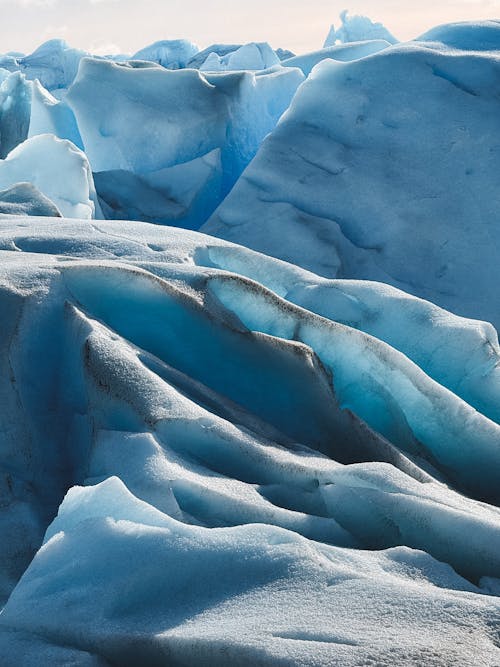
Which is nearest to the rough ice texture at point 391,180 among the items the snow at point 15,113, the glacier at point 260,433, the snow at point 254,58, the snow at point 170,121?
the glacier at point 260,433

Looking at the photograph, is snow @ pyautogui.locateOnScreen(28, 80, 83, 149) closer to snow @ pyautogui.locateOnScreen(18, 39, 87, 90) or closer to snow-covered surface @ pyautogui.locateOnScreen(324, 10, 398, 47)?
snow-covered surface @ pyautogui.locateOnScreen(324, 10, 398, 47)

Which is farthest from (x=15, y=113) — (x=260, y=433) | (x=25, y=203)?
(x=260, y=433)

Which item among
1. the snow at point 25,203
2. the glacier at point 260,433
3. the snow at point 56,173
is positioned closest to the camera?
the glacier at point 260,433

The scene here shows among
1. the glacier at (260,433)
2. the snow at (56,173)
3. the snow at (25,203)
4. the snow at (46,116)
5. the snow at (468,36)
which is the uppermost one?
the snow at (468,36)

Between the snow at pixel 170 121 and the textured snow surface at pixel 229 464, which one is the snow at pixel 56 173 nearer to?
the snow at pixel 170 121

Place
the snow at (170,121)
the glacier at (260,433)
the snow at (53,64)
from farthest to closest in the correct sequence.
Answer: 1. the snow at (53,64)
2. the snow at (170,121)
3. the glacier at (260,433)

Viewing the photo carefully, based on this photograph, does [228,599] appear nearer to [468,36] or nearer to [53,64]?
[468,36]

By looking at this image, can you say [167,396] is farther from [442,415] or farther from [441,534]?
[442,415]
